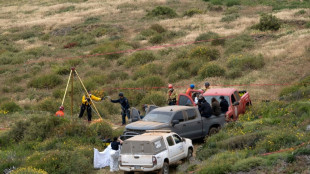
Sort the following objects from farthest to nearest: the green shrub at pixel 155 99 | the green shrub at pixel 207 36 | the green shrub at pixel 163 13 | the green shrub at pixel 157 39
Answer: the green shrub at pixel 163 13 → the green shrub at pixel 157 39 → the green shrub at pixel 207 36 → the green shrub at pixel 155 99

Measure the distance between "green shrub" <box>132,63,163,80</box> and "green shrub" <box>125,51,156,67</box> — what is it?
5.82ft

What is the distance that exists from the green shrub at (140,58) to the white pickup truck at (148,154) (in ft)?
63.8

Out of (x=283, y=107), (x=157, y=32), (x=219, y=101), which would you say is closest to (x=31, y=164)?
(x=219, y=101)

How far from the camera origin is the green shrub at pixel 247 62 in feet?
92.0

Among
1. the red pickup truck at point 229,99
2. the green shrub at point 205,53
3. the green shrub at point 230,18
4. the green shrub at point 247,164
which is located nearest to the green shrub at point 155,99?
the red pickup truck at point 229,99

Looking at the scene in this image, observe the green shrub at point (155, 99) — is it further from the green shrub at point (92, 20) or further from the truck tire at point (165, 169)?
the green shrub at point (92, 20)

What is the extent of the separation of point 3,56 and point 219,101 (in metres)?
25.6

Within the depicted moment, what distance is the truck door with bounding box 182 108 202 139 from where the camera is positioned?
1623cm

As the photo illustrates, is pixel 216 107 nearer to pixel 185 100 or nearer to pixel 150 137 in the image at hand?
pixel 185 100

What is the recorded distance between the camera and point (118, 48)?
37.1 meters

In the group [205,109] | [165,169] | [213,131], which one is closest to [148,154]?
[165,169]

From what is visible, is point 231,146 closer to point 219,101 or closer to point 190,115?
point 190,115

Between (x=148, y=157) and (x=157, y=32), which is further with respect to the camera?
(x=157, y=32)

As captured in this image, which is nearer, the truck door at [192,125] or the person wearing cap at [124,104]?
the truck door at [192,125]
